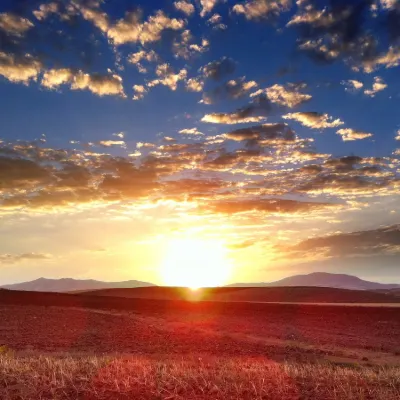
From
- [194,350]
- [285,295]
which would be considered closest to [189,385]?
[194,350]

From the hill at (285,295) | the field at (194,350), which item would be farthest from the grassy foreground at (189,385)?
the hill at (285,295)

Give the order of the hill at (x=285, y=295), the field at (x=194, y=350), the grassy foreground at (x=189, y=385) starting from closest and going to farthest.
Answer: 1. the grassy foreground at (x=189, y=385)
2. the field at (x=194, y=350)
3. the hill at (x=285, y=295)

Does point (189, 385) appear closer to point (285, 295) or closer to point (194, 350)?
point (194, 350)

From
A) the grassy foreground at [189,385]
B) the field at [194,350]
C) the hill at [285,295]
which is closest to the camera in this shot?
the grassy foreground at [189,385]

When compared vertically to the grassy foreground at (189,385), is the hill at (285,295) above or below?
above

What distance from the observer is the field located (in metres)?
8.03

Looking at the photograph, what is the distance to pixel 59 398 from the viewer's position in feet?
24.6

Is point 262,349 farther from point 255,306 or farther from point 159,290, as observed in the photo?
point 159,290

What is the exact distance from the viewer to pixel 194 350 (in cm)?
2308

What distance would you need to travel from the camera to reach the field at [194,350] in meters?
8.03

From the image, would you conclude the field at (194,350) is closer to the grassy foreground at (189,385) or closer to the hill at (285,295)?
the grassy foreground at (189,385)

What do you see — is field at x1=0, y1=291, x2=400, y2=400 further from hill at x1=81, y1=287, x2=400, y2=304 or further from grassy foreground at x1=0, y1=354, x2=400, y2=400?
hill at x1=81, y1=287, x2=400, y2=304

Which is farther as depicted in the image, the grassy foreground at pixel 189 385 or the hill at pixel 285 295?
the hill at pixel 285 295

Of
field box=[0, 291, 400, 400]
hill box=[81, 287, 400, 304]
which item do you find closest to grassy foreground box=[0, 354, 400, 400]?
field box=[0, 291, 400, 400]
